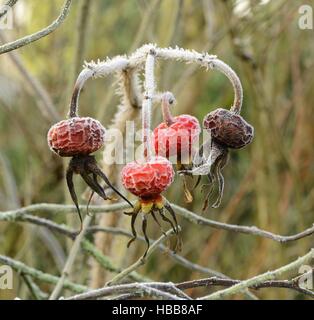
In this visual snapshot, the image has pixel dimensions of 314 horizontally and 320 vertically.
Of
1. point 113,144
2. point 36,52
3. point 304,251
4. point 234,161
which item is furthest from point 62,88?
point 113,144

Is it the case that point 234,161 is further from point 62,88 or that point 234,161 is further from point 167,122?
point 167,122

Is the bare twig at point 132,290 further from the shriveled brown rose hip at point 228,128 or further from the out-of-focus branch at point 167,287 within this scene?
the shriveled brown rose hip at point 228,128

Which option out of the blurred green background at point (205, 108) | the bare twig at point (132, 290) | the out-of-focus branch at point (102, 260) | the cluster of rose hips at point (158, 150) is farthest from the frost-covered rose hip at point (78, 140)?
the blurred green background at point (205, 108)

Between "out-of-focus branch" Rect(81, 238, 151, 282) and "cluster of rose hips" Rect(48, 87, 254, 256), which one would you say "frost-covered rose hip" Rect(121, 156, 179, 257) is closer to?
"cluster of rose hips" Rect(48, 87, 254, 256)

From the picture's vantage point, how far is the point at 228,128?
2.94ft

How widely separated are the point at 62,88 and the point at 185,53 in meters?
2.04

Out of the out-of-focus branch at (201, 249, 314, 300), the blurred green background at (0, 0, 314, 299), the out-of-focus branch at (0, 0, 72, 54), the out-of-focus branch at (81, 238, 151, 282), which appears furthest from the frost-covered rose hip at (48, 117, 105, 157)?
the blurred green background at (0, 0, 314, 299)

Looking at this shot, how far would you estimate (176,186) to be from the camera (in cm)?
258

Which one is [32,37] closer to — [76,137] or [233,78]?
[76,137]

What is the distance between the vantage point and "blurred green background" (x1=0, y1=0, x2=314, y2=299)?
87.7 inches

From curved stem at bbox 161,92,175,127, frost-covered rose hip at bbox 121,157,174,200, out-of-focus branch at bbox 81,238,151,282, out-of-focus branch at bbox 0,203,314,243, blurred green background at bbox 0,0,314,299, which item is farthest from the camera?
blurred green background at bbox 0,0,314,299

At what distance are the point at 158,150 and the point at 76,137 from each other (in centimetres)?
10

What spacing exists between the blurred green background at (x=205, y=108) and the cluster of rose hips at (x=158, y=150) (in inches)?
37.7

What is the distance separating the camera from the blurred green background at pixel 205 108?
2.23m
